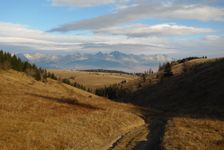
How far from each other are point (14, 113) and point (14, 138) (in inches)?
505

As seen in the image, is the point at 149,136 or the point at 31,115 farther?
the point at 31,115

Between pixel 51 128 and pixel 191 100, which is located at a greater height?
pixel 51 128

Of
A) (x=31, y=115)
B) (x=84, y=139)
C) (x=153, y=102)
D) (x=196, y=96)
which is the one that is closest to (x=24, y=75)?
(x=153, y=102)

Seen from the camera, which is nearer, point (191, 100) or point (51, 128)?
point (51, 128)

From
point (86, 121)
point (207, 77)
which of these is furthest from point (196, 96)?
point (86, 121)

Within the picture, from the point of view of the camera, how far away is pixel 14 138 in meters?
27.2

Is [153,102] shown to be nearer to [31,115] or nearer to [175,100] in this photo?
[175,100]

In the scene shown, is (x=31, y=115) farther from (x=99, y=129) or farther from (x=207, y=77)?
(x=207, y=77)

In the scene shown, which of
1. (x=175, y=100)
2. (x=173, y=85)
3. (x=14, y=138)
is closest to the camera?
(x=14, y=138)

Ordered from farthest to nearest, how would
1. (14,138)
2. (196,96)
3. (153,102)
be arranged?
(153,102) < (196,96) < (14,138)

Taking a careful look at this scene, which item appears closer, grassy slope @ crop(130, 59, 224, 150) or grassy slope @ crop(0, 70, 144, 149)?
grassy slope @ crop(0, 70, 144, 149)

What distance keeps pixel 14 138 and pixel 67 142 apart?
12.2ft

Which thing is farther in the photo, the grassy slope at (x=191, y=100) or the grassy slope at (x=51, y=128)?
the grassy slope at (x=191, y=100)

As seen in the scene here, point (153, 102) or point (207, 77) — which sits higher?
point (207, 77)
